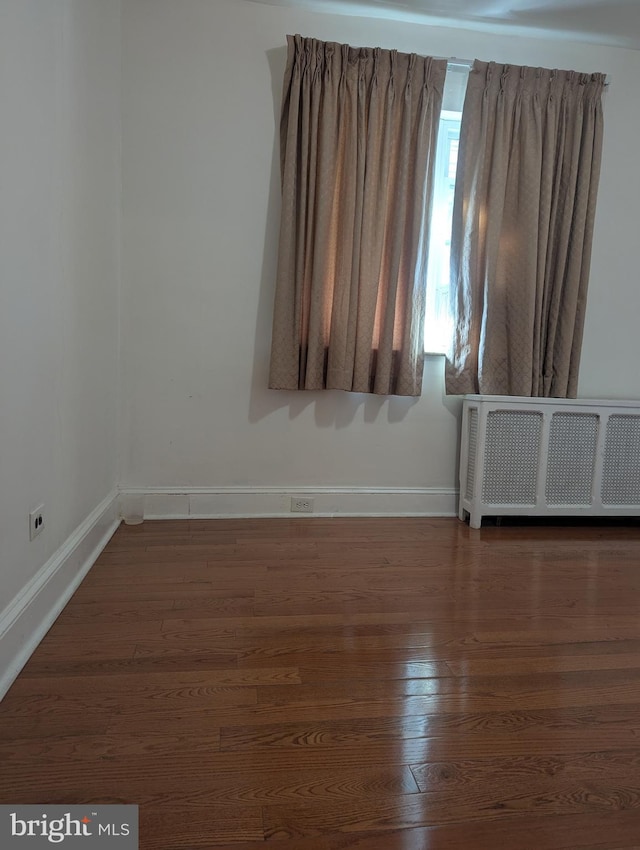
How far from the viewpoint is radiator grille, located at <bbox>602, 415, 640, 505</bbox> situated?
2.90 meters

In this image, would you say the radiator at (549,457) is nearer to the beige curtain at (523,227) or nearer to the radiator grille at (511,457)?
the radiator grille at (511,457)

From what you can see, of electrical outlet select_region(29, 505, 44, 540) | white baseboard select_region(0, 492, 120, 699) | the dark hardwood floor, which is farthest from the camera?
electrical outlet select_region(29, 505, 44, 540)

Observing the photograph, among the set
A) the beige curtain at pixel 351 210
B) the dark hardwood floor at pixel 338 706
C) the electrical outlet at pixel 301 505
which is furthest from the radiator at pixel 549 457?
the electrical outlet at pixel 301 505

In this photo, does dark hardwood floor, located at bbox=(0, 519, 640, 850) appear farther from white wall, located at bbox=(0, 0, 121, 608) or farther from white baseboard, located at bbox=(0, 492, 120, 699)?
white wall, located at bbox=(0, 0, 121, 608)

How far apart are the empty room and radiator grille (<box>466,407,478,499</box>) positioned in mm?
27

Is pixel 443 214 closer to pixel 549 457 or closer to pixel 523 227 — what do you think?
pixel 523 227

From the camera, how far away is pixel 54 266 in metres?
1.68

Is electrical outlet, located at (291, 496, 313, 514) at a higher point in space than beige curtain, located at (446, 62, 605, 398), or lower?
lower

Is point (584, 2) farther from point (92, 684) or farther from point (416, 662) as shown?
point (92, 684)

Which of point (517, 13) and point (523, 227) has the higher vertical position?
point (517, 13)

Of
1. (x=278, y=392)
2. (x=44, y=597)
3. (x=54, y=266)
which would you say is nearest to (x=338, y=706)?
(x=44, y=597)

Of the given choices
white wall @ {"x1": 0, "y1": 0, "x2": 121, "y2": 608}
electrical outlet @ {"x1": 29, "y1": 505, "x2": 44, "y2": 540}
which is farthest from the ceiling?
electrical outlet @ {"x1": 29, "y1": 505, "x2": 44, "y2": 540}

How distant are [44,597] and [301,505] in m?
1.52

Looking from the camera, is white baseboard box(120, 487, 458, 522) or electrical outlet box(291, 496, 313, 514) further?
electrical outlet box(291, 496, 313, 514)
